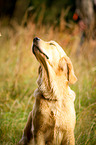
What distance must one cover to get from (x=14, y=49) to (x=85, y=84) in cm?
205

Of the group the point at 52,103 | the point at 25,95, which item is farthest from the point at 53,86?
the point at 25,95

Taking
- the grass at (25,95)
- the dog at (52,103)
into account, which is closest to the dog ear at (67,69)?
the dog at (52,103)

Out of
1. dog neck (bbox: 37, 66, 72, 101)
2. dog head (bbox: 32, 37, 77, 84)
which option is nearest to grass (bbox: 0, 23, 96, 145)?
dog neck (bbox: 37, 66, 72, 101)

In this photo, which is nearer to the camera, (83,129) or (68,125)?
(68,125)

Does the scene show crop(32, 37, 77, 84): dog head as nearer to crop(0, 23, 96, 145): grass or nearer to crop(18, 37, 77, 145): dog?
crop(18, 37, 77, 145): dog

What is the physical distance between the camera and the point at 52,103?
1988 mm

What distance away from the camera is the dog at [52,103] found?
1.93 metres

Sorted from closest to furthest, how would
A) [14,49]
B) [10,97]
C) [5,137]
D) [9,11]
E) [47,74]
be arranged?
[47,74] → [5,137] → [10,97] → [14,49] → [9,11]

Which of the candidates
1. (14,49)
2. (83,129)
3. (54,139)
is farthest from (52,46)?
(14,49)

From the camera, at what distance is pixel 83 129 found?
254 cm

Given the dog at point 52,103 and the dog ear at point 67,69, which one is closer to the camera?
the dog at point 52,103

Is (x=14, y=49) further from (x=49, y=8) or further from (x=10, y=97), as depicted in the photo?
(x=49, y=8)

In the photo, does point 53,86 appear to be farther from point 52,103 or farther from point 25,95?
point 25,95

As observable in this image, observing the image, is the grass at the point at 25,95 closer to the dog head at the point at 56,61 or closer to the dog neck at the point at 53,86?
the dog neck at the point at 53,86
